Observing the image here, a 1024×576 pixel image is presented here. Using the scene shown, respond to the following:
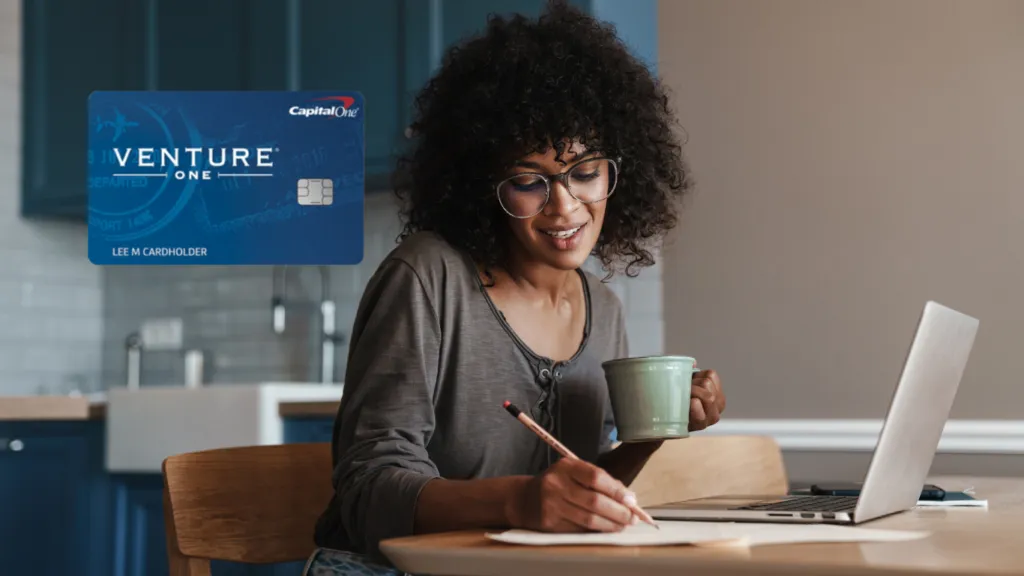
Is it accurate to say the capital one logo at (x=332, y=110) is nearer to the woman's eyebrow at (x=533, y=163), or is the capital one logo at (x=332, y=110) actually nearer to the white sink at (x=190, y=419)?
the woman's eyebrow at (x=533, y=163)

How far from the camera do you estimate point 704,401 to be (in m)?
1.46

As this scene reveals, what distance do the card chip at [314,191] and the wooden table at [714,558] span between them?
1.48m

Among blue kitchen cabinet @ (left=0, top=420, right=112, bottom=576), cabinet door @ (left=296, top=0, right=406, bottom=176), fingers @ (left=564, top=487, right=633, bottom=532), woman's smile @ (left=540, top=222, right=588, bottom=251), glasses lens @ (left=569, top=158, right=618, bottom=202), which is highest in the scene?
cabinet door @ (left=296, top=0, right=406, bottom=176)

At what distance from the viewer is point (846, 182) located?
3.06 meters

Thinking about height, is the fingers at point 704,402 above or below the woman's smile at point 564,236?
below

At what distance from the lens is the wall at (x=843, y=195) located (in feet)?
9.47

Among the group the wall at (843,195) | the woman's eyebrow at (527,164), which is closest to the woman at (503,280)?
the woman's eyebrow at (527,164)

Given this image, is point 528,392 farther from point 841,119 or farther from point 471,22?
point 471,22

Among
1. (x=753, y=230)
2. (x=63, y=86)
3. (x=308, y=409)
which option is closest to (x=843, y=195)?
(x=753, y=230)

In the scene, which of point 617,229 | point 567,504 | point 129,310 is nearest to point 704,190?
point 617,229

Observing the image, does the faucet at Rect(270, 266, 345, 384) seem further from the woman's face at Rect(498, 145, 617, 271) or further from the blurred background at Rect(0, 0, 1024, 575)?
the woman's face at Rect(498, 145, 617, 271)

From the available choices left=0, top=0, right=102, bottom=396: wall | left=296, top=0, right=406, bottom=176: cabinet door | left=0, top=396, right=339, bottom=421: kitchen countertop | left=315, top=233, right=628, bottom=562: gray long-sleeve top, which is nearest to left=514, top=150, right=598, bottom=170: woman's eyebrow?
left=315, top=233, right=628, bottom=562: gray long-sleeve top

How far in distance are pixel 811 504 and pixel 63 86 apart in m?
4.03

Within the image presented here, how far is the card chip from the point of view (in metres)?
2.40
